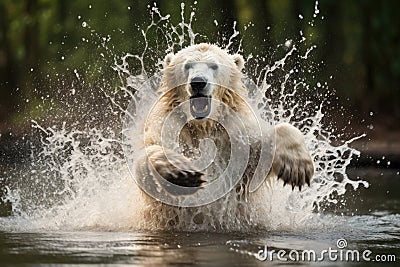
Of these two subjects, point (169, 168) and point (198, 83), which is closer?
point (169, 168)

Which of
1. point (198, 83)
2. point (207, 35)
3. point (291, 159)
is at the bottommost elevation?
point (291, 159)

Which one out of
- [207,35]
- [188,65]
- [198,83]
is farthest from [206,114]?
[207,35]

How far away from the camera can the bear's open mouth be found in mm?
6332

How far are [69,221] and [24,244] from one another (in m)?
1.16

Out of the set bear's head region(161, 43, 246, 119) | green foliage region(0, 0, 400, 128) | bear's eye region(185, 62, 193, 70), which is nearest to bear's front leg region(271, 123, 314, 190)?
bear's head region(161, 43, 246, 119)

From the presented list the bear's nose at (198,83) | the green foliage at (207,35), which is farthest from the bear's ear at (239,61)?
the green foliage at (207,35)

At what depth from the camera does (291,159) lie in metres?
6.26

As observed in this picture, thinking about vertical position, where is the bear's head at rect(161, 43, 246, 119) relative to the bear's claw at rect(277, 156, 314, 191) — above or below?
above

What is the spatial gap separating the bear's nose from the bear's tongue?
9 centimetres

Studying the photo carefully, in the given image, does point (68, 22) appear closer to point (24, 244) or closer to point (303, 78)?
point (303, 78)

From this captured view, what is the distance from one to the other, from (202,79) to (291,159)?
2.61 feet

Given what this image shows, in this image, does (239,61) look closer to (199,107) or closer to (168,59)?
(168,59)

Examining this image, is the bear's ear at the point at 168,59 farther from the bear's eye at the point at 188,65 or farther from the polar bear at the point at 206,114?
the bear's eye at the point at 188,65

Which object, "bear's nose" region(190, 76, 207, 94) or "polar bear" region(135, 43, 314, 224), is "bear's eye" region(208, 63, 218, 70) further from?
"bear's nose" region(190, 76, 207, 94)
